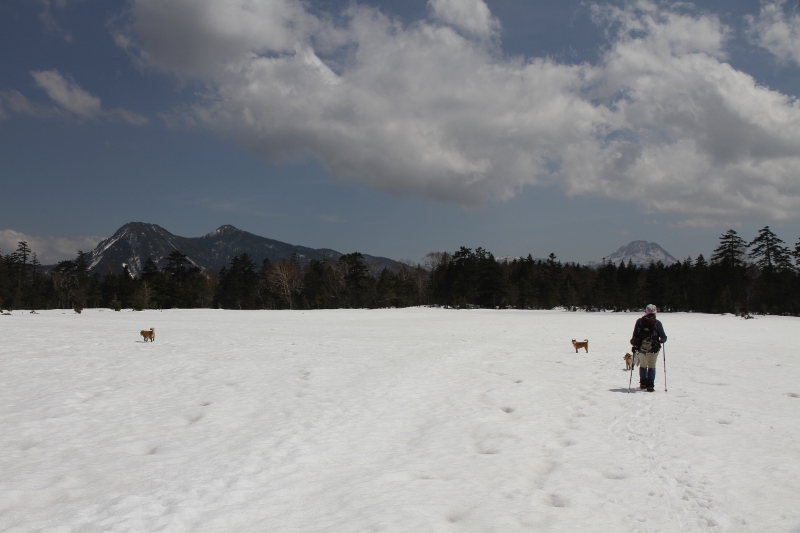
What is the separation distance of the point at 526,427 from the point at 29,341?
19016 mm

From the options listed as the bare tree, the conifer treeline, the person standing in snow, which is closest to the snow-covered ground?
the person standing in snow

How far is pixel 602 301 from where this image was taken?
3189 inches

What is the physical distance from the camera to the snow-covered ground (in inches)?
188

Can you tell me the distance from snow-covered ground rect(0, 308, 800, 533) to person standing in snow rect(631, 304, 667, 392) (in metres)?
0.48

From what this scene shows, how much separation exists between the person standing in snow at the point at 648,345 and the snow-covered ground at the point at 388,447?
477 millimetres

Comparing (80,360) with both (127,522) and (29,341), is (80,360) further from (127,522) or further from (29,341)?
(127,522)

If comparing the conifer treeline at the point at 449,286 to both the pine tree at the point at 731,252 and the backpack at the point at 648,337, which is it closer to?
the pine tree at the point at 731,252

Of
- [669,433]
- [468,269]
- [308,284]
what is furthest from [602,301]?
[669,433]

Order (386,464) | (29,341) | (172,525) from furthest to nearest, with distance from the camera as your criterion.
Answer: (29,341), (386,464), (172,525)

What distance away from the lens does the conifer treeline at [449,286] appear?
62.8 meters

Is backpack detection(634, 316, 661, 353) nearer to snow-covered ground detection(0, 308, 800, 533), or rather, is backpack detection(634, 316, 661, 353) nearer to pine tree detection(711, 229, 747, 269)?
snow-covered ground detection(0, 308, 800, 533)

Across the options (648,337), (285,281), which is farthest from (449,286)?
(648,337)

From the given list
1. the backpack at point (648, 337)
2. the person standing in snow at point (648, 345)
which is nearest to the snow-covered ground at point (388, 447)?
the person standing in snow at point (648, 345)

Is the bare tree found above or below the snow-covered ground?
above
